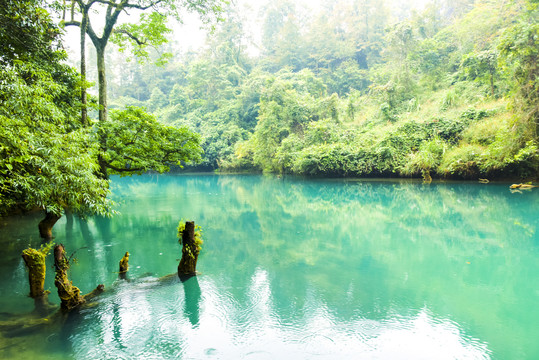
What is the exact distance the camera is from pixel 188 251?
503cm

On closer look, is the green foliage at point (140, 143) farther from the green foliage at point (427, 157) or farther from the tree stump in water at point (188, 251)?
the green foliage at point (427, 157)

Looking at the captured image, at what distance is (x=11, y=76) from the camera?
440 cm

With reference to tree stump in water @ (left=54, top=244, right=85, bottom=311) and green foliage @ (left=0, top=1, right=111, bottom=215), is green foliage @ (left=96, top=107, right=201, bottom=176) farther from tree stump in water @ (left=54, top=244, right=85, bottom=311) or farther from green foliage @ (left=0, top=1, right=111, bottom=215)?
tree stump in water @ (left=54, top=244, right=85, bottom=311)

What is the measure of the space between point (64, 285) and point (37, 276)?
2.79 ft

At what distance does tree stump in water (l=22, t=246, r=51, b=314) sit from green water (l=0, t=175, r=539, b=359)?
0.13m

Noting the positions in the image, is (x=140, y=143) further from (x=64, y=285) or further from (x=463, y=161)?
(x=463, y=161)

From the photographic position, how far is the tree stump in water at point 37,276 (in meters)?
4.14

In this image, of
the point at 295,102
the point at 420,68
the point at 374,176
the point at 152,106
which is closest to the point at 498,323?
the point at 374,176

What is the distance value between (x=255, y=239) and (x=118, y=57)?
52308 mm

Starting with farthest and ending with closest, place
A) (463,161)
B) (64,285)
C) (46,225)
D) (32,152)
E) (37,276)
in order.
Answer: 1. (463,161)
2. (46,225)
3. (37,276)
4. (32,152)
5. (64,285)

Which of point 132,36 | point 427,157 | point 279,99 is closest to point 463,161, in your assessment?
point 427,157

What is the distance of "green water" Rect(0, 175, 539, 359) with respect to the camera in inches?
130

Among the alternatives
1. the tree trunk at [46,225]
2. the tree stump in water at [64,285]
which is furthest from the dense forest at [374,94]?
the tree stump in water at [64,285]

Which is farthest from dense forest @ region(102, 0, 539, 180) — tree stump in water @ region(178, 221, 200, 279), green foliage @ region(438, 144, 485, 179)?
tree stump in water @ region(178, 221, 200, 279)
